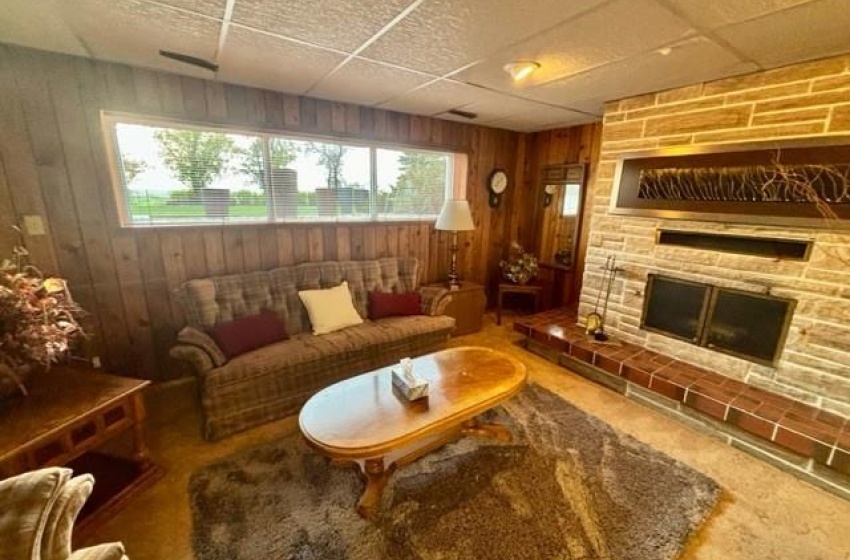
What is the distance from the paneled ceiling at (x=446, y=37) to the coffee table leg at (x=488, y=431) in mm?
2168

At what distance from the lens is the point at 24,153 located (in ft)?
6.79

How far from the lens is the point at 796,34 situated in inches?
66.3

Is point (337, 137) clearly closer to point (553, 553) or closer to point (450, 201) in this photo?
point (450, 201)

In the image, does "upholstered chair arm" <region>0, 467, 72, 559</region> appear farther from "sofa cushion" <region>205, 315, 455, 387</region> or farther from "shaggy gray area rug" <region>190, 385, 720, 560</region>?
"sofa cushion" <region>205, 315, 455, 387</region>

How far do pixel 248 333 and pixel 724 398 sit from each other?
319cm

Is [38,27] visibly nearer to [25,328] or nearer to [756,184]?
[25,328]

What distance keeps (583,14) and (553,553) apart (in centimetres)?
232

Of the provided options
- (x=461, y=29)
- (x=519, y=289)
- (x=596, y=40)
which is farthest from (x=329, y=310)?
(x=596, y=40)

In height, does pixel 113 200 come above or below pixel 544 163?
below

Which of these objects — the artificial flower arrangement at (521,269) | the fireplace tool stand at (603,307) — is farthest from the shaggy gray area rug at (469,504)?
the artificial flower arrangement at (521,269)

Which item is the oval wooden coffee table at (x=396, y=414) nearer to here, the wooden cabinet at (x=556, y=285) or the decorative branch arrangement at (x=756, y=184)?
the decorative branch arrangement at (x=756, y=184)

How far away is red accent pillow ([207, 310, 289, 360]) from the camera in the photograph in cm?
233

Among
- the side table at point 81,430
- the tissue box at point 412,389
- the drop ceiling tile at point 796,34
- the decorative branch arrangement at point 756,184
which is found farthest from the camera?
the decorative branch arrangement at point 756,184

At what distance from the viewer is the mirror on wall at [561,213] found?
3.97m
